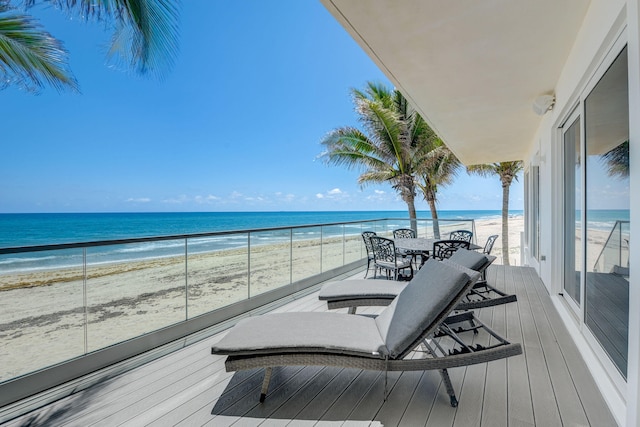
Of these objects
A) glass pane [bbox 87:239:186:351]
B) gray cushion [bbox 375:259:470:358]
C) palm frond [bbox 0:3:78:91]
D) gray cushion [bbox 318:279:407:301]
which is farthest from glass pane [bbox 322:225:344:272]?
palm frond [bbox 0:3:78:91]

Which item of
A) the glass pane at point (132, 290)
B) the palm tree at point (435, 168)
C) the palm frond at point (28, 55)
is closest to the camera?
the glass pane at point (132, 290)

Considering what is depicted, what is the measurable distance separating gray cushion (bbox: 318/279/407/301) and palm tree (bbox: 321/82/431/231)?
18.9 ft

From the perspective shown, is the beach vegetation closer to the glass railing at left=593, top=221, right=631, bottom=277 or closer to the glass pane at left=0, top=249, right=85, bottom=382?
the glass railing at left=593, top=221, right=631, bottom=277

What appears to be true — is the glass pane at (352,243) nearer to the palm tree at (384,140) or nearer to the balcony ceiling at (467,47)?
the palm tree at (384,140)

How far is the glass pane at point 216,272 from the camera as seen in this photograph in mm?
3505

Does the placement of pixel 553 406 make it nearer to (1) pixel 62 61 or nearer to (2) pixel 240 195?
(1) pixel 62 61

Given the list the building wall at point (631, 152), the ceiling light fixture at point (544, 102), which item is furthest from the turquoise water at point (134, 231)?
the ceiling light fixture at point (544, 102)

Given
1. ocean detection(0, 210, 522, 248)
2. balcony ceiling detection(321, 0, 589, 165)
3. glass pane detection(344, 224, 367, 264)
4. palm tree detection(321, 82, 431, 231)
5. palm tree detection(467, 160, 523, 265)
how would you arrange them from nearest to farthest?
balcony ceiling detection(321, 0, 589, 165)
glass pane detection(344, 224, 367, 264)
palm tree detection(321, 82, 431, 231)
palm tree detection(467, 160, 523, 265)
ocean detection(0, 210, 522, 248)

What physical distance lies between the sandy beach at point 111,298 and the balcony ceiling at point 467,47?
2.76 meters

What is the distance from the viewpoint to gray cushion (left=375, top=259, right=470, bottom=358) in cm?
194

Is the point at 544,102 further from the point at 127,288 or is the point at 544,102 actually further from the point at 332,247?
the point at 127,288

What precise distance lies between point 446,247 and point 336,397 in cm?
344

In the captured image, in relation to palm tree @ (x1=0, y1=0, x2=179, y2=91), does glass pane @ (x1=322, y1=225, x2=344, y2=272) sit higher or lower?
lower

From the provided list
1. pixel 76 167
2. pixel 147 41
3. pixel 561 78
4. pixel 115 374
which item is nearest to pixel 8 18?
pixel 147 41
